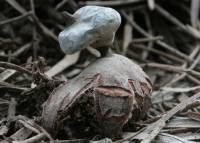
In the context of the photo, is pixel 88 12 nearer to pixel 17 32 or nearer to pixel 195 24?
pixel 17 32

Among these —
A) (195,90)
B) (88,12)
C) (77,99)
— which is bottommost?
(195,90)

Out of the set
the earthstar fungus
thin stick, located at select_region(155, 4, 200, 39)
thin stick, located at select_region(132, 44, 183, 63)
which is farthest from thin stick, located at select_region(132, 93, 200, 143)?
thin stick, located at select_region(155, 4, 200, 39)

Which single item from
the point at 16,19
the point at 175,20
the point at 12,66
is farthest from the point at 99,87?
the point at 175,20

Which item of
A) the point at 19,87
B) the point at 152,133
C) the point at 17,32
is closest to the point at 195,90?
the point at 152,133

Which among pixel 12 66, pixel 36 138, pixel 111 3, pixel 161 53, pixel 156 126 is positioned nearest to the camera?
pixel 36 138

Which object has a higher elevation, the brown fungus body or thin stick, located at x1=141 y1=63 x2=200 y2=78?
the brown fungus body

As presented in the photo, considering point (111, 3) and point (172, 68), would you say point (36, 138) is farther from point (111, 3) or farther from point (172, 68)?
point (111, 3)

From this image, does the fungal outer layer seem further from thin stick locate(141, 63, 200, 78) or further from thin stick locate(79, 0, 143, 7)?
thin stick locate(79, 0, 143, 7)
